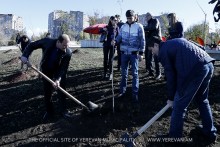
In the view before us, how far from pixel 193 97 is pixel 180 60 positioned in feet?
2.05

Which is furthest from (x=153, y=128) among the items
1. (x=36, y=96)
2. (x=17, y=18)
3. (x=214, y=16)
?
(x=17, y=18)

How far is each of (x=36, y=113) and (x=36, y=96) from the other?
138cm

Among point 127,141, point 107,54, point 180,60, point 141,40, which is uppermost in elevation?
point 141,40

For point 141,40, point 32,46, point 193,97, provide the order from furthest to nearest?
point 141,40 < point 32,46 < point 193,97

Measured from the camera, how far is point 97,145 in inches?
214

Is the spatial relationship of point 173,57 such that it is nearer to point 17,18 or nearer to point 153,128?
point 153,128

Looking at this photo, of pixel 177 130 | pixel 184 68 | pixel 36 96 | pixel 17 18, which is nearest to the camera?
pixel 184 68

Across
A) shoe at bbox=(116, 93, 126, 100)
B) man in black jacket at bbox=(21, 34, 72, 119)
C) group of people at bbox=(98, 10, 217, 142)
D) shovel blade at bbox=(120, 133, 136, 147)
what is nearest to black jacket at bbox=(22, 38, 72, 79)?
man in black jacket at bbox=(21, 34, 72, 119)

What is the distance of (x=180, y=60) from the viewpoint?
4691 millimetres

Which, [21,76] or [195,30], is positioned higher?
[195,30]

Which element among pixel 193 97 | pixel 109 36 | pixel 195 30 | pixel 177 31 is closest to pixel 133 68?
pixel 177 31

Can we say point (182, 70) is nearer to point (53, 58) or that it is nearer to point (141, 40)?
point (141, 40)

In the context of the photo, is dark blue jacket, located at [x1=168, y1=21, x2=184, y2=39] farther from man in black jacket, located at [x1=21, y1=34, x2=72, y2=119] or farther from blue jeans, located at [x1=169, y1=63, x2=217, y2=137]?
man in black jacket, located at [x1=21, y1=34, x2=72, y2=119]

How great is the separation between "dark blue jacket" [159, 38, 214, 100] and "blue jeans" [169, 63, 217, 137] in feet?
0.26
